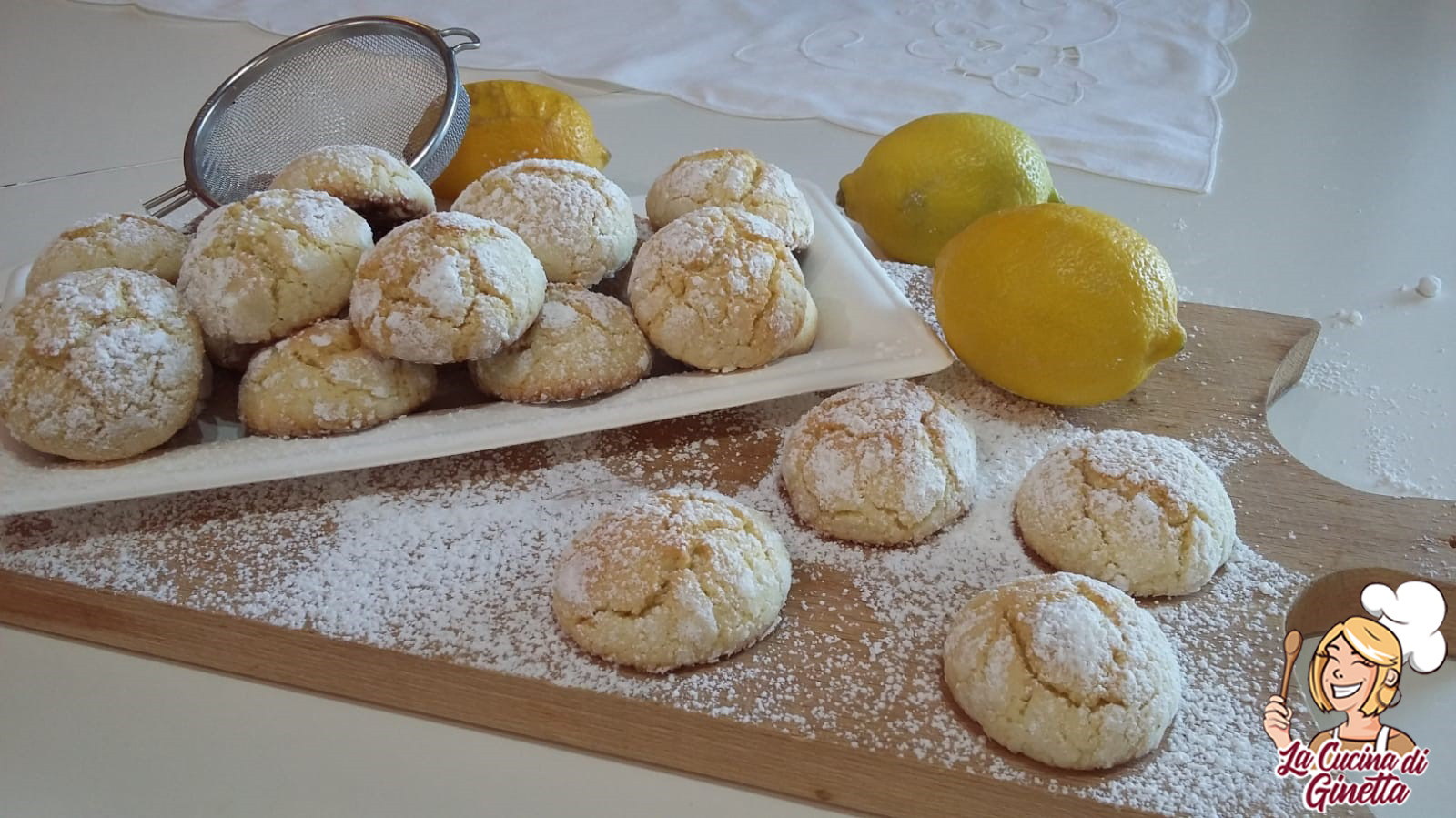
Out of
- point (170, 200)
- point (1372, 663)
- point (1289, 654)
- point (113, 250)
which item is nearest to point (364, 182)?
point (113, 250)

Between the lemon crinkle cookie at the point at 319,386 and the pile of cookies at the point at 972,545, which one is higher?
the lemon crinkle cookie at the point at 319,386

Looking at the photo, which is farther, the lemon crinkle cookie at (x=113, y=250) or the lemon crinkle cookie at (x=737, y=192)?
the lemon crinkle cookie at (x=737, y=192)

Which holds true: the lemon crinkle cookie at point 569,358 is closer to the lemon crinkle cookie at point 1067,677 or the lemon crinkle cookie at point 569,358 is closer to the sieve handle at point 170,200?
the lemon crinkle cookie at point 1067,677

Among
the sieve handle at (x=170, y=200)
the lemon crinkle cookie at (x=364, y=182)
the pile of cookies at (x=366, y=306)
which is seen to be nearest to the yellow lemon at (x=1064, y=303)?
the pile of cookies at (x=366, y=306)

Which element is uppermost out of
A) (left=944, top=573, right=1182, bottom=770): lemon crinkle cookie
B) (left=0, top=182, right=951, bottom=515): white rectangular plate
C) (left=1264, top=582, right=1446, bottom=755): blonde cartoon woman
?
(left=0, top=182, right=951, bottom=515): white rectangular plate

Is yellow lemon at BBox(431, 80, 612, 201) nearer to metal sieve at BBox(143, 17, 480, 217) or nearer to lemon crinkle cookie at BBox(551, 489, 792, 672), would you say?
metal sieve at BBox(143, 17, 480, 217)

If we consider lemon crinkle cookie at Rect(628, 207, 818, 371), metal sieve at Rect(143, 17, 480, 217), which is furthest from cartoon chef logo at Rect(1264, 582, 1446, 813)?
metal sieve at Rect(143, 17, 480, 217)

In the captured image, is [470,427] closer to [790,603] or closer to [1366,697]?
[790,603]
